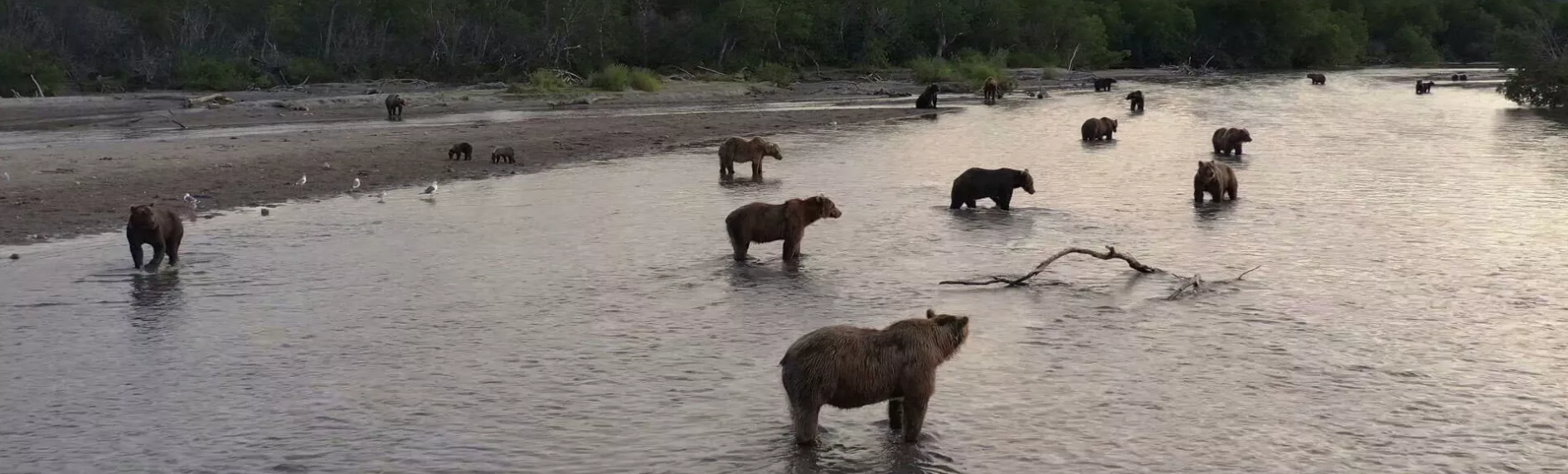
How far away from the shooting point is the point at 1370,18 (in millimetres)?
113500

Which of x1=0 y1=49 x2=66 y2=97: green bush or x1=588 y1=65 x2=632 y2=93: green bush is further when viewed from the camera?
x1=588 y1=65 x2=632 y2=93: green bush

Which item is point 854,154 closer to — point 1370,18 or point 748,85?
point 748,85

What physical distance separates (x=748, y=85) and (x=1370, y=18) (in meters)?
72.7

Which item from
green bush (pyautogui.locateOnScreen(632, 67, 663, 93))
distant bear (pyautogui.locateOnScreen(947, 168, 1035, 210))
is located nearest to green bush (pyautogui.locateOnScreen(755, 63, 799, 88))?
green bush (pyautogui.locateOnScreen(632, 67, 663, 93))

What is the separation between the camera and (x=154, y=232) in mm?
13773

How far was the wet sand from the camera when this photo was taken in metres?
19.4

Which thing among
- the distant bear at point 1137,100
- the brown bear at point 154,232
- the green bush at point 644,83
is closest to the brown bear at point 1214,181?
the brown bear at point 154,232

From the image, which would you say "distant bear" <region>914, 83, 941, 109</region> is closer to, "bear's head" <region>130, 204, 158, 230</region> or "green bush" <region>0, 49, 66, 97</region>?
"green bush" <region>0, 49, 66, 97</region>

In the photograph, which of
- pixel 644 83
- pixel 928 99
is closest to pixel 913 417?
pixel 928 99

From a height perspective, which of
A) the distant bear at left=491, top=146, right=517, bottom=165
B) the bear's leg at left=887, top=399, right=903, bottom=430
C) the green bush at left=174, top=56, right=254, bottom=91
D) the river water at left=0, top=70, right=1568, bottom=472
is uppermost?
the green bush at left=174, top=56, right=254, bottom=91

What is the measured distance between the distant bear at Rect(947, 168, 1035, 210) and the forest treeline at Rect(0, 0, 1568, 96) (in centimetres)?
3695

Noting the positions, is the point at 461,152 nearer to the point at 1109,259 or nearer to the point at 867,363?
the point at 1109,259

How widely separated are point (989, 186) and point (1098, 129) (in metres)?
14.1

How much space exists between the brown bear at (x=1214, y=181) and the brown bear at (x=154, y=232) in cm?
1232
